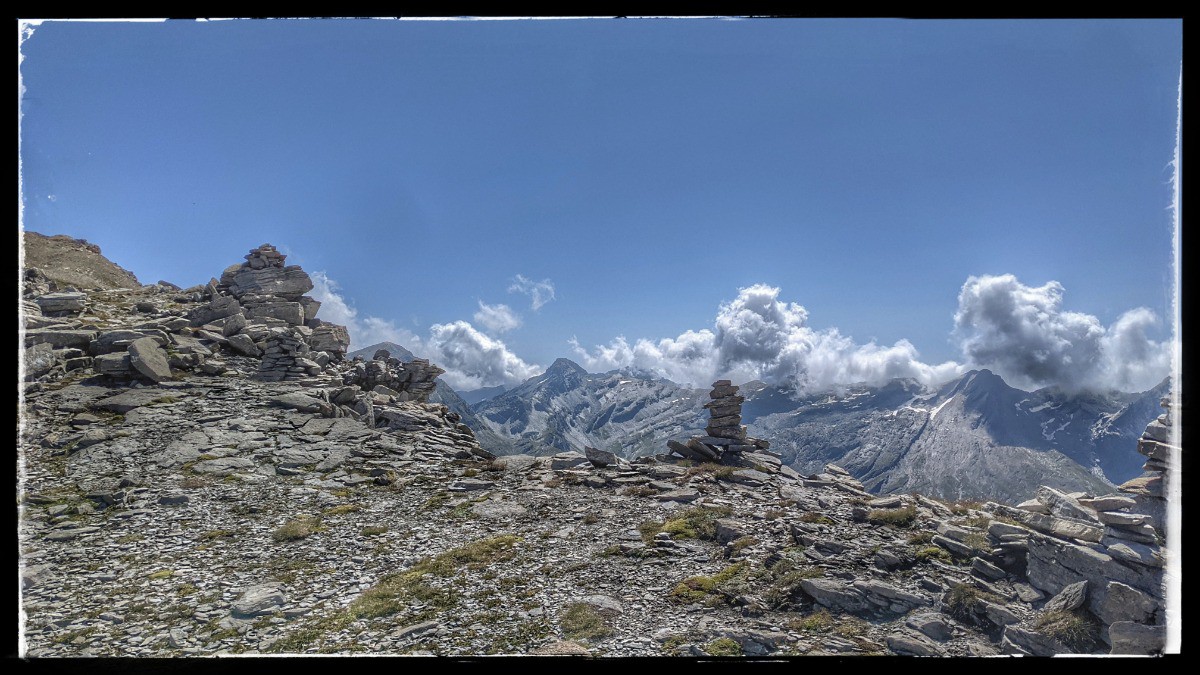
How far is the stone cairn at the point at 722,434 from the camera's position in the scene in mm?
27234

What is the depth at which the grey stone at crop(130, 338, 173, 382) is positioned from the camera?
2805 cm

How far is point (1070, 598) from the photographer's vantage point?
1015cm

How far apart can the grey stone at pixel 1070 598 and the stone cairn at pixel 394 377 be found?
35.5 metres

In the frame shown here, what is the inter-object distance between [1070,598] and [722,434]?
59.6 ft

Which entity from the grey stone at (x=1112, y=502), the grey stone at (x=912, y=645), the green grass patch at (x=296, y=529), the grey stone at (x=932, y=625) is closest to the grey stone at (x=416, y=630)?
the green grass patch at (x=296, y=529)

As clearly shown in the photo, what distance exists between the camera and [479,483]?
2205 cm

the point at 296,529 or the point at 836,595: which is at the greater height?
the point at 836,595

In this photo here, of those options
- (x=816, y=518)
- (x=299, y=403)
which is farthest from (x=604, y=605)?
(x=299, y=403)

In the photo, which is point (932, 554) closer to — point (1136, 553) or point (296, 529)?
point (1136, 553)

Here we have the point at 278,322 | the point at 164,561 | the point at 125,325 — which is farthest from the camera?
the point at 278,322

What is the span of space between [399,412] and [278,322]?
18.1 m

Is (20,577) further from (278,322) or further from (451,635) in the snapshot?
(278,322)

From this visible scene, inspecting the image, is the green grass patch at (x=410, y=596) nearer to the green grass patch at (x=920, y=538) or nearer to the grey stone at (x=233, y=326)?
the green grass patch at (x=920, y=538)
